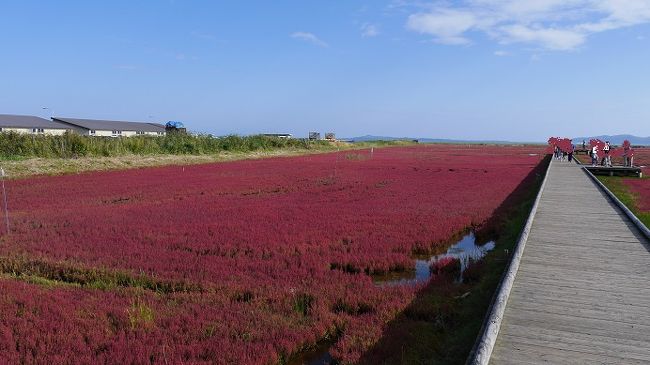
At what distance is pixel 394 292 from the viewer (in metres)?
7.09

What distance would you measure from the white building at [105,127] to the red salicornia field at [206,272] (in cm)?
5193

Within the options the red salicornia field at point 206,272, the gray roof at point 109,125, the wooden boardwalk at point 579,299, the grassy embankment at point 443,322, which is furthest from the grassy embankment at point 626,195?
the gray roof at point 109,125

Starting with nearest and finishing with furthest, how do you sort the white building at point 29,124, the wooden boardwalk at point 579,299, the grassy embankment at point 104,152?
1. the wooden boardwalk at point 579,299
2. the grassy embankment at point 104,152
3. the white building at point 29,124

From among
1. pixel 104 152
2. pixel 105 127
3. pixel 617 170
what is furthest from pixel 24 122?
pixel 617 170

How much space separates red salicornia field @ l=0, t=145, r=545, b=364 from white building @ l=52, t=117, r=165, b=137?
170 feet

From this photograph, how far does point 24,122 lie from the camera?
59688mm

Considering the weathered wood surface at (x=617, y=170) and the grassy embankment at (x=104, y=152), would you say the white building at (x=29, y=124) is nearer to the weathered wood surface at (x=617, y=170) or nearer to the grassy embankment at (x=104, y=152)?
the grassy embankment at (x=104, y=152)

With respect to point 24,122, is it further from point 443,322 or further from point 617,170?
point 443,322

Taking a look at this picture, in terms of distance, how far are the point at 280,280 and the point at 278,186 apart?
14671 millimetres

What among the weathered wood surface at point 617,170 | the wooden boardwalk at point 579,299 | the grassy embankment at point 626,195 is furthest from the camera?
the weathered wood surface at point 617,170

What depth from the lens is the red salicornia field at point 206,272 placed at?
539cm

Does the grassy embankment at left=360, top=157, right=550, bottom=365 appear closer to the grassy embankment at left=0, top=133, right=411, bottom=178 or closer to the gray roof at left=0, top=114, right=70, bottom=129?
the grassy embankment at left=0, top=133, right=411, bottom=178

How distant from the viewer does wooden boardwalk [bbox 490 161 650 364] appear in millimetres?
4344

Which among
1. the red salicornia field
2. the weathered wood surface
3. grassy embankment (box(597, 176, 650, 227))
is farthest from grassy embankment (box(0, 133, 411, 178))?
the weathered wood surface
